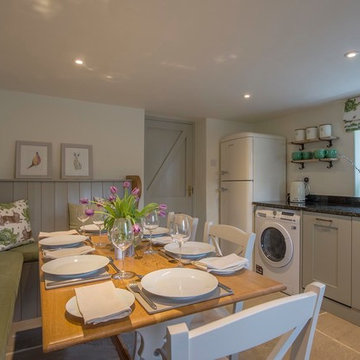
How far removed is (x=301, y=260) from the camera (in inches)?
106

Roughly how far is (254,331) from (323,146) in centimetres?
330

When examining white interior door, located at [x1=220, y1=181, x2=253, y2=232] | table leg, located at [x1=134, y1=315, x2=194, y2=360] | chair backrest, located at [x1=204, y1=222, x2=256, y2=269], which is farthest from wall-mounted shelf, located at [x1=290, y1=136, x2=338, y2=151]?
table leg, located at [x1=134, y1=315, x2=194, y2=360]

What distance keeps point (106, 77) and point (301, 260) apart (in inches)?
103

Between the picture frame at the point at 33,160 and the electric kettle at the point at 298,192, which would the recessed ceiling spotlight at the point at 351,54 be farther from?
the picture frame at the point at 33,160

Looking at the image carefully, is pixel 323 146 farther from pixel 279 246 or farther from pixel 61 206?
pixel 61 206

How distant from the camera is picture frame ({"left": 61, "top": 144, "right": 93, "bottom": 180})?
10.1 feet

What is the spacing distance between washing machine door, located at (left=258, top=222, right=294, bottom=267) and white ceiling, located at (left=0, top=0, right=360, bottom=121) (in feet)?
4.85

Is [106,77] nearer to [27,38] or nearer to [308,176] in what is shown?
[27,38]

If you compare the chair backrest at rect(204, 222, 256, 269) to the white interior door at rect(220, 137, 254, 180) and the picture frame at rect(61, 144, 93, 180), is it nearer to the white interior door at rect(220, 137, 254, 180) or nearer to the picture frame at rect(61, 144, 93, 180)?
the white interior door at rect(220, 137, 254, 180)

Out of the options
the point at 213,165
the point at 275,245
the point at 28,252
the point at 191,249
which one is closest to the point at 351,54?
the point at 191,249

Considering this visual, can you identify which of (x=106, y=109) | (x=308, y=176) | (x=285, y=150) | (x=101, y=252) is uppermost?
(x=106, y=109)

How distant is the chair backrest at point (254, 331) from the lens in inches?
18.9

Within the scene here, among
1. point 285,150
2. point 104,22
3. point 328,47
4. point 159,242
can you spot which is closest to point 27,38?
point 104,22

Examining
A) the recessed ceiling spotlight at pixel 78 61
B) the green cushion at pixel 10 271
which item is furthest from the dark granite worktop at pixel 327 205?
the green cushion at pixel 10 271
